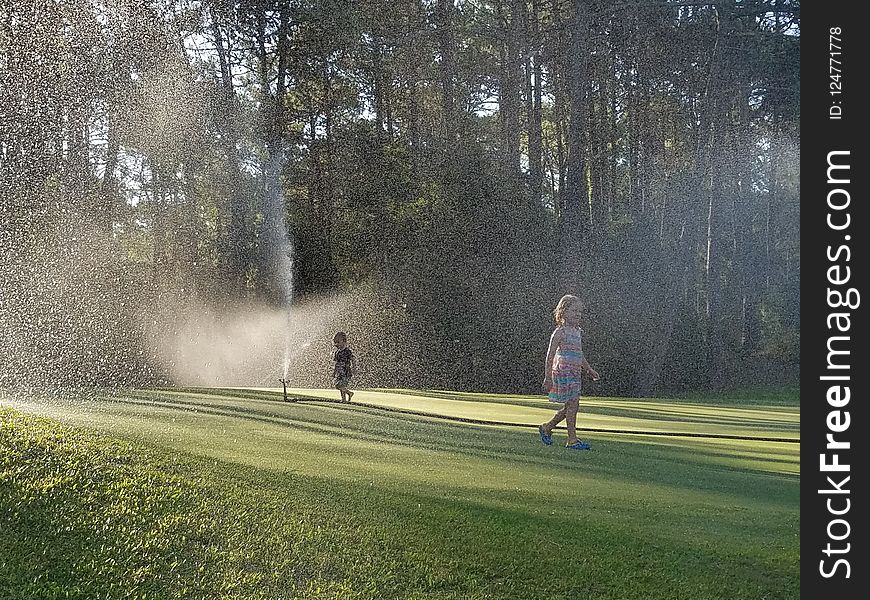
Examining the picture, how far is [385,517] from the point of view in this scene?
3.42 meters

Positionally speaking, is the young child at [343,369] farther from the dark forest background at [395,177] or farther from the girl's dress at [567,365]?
the dark forest background at [395,177]

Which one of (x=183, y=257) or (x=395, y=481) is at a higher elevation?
(x=183, y=257)

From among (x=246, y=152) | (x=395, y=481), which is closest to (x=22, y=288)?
(x=246, y=152)

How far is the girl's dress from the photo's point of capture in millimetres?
4496

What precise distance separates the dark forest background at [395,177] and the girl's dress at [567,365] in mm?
7517

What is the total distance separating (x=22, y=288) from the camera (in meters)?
13.2

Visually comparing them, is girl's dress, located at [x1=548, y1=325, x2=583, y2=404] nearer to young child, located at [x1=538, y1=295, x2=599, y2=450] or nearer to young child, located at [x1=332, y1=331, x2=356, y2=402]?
young child, located at [x1=538, y1=295, x2=599, y2=450]

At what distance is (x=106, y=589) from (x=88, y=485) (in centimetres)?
87

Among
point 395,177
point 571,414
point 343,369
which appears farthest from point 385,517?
point 395,177

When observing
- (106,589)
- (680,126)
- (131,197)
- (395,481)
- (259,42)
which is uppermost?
(259,42)
